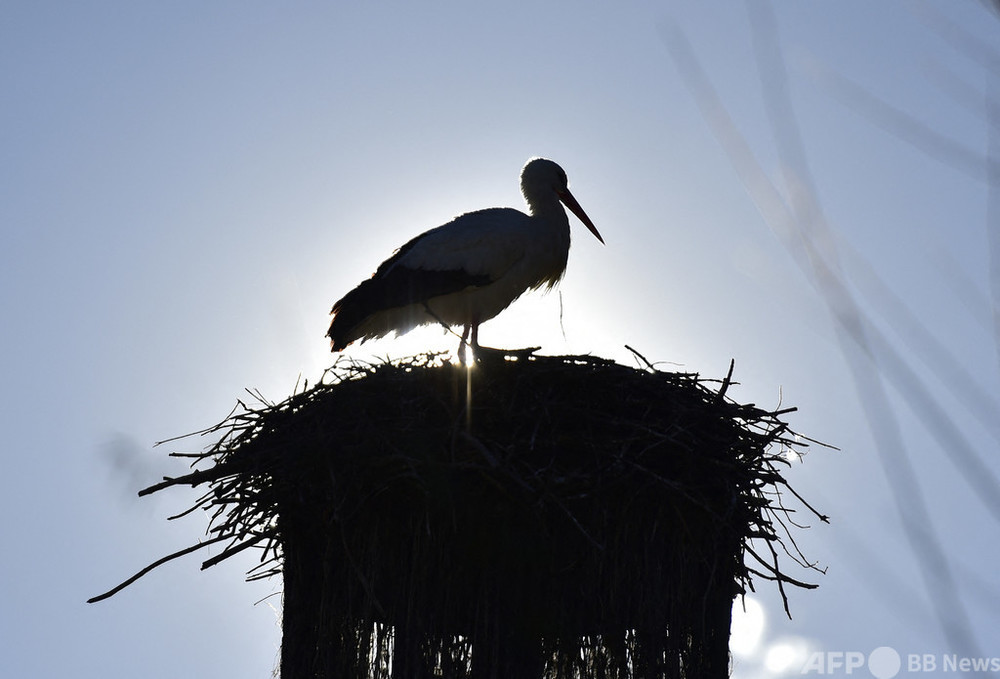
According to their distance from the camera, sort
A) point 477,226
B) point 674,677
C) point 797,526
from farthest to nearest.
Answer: point 477,226
point 797,526
point 674,677

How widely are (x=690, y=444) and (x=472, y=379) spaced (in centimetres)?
114

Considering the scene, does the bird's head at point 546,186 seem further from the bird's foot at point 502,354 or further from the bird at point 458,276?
the bird's foot at point 502,354

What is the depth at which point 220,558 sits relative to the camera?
5461 mm

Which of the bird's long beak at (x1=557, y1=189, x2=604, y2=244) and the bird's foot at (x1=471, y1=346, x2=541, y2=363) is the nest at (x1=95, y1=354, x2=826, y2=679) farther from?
the bird's long beak at (x1=557, y1=189, x2=604, y2=244)

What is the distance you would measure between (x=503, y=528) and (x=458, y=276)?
9.95 feet

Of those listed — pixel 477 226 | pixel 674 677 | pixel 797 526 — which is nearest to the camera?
pixel 674 677

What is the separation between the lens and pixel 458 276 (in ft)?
27.0

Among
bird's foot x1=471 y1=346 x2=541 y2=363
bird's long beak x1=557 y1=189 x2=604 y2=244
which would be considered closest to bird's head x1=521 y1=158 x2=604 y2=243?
bird's long beak x1=557 y1=189 x2=604 y2=244

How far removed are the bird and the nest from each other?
2201mm

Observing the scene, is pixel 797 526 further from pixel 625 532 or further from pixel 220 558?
pixel 220 558

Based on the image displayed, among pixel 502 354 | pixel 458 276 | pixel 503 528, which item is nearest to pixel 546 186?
pixel 458 276

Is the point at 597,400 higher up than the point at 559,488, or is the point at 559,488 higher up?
the point at 597,400

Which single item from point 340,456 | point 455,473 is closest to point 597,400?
point 455,473

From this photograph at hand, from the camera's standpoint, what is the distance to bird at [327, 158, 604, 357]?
8.24 metres
